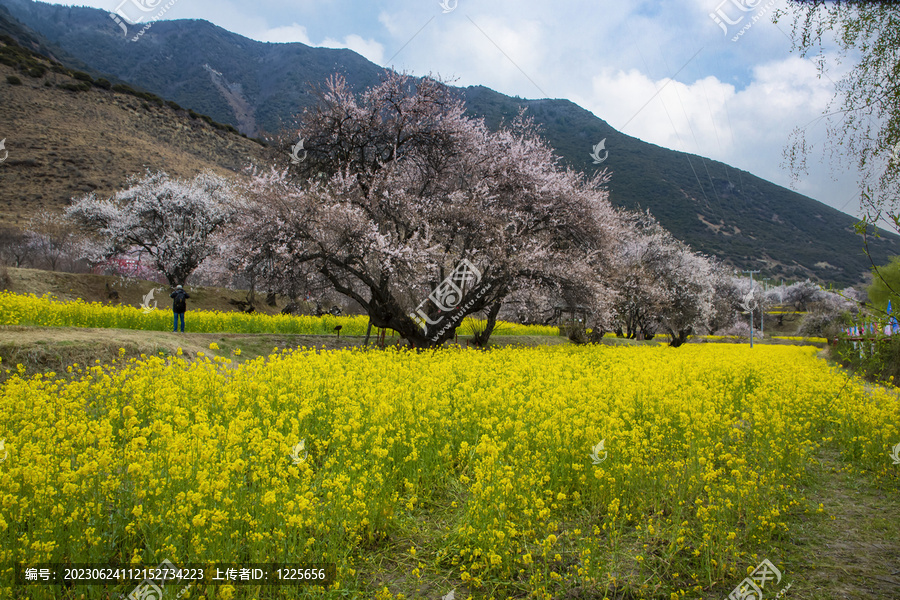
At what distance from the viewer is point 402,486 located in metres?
4.76

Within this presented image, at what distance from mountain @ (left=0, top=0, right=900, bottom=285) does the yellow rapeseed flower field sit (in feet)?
123

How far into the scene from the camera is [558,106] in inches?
3915

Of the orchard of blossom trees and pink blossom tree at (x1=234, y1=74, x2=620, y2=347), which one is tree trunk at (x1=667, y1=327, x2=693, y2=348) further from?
pink blossom tree at (x1=234, y1=74, x2=620, y2=347)

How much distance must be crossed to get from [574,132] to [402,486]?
88.3 metres

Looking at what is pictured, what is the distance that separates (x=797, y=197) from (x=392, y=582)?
105169 mm

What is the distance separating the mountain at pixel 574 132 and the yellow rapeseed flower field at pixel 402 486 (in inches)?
1472

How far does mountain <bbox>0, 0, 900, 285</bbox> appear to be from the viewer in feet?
225

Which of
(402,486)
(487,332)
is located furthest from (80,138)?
(402,486)

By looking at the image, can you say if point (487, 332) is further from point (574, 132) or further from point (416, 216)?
point (574, 132)

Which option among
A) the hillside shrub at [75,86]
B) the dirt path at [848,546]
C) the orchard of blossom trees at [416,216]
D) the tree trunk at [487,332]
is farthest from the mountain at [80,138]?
the dirt path at [848,546]

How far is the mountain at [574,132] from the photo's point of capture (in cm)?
6862

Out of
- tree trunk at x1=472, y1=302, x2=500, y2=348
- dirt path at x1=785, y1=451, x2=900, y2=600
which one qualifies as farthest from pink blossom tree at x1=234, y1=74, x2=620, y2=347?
dirt path at x1=785, y1=451, x2=900, y2=600

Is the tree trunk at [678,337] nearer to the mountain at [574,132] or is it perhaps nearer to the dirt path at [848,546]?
the mountain at [574,132]

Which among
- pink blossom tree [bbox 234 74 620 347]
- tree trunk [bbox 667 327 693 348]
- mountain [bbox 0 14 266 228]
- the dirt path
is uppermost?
mountain [bbox 0 14 266 228]
